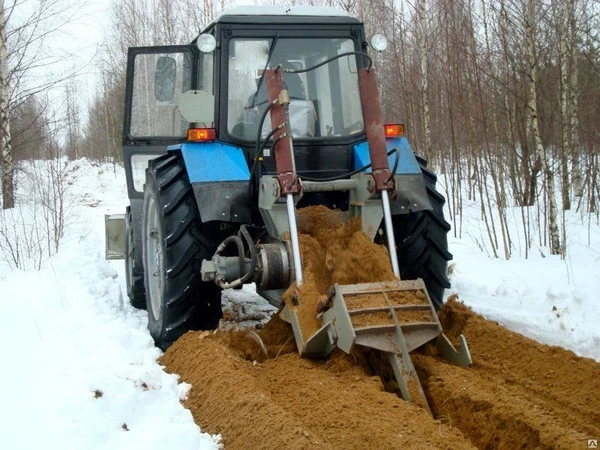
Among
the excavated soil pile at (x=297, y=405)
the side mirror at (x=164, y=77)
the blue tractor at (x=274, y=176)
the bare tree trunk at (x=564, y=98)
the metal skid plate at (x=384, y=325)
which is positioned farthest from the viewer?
the bare tree trunk at (x=564, y=98)

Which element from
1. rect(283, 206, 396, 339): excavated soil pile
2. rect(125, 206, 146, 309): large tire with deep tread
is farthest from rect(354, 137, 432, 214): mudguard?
rect(125, 206, 146, 309): large tire with deep tread

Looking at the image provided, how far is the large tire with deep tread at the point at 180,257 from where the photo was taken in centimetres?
419

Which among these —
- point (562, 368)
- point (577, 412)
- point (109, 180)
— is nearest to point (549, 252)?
point (562, 368)

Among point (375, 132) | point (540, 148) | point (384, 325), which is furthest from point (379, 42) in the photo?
point (540, 148)

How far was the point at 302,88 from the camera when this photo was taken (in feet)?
15.7

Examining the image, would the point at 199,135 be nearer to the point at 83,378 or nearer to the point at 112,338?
the point at 112,338

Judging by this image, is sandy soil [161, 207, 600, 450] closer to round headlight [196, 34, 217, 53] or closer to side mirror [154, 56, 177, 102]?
round headlight [196, 34, 217, 53]

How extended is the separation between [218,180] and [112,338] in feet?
4.00

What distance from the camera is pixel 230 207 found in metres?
4.06

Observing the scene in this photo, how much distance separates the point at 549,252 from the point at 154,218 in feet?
16.7

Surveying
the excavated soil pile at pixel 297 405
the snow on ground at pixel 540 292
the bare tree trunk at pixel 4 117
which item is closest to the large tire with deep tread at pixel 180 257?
the excavated soil pile at pixel 297 405

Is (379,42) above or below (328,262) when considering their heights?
above

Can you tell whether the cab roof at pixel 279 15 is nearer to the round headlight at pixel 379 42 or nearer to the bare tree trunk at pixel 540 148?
the round headlight at pixel 379 42

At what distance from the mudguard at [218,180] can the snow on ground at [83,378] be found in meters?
0.99
